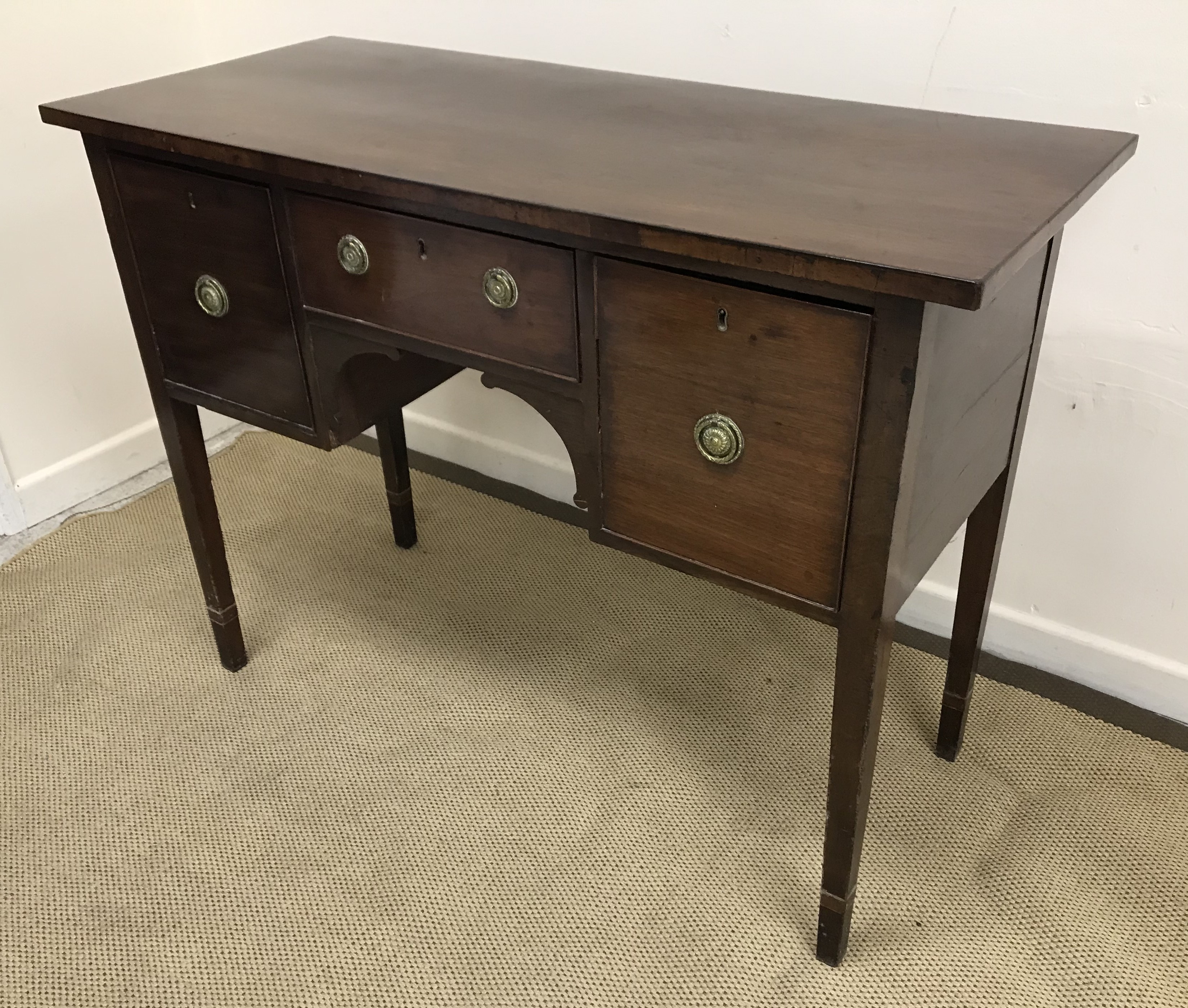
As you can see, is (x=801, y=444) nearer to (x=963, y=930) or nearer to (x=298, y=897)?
(x=963, y=930)

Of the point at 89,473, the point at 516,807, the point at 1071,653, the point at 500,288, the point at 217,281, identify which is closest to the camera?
the point at 500,288

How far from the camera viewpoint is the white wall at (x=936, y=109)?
4.33 feet

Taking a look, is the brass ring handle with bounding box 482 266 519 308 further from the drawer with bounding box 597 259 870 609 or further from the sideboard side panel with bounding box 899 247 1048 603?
the sideboard side panel with bounding box 899 247 1048 603

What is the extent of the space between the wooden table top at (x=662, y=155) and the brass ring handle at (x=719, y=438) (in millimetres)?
171

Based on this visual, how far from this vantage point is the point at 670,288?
978mm

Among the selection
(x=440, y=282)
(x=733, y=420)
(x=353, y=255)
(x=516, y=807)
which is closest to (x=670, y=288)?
(x=733, y=420)

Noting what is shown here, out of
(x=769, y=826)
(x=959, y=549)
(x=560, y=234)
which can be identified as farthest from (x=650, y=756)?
(x=560, y=234)

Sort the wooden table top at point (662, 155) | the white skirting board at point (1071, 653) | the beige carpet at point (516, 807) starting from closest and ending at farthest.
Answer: the wooden table top at point (662, 155), the beige carpet at point (516, 807), the white skirting board at point (1071, 653)

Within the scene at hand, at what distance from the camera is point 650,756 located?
1.56 meters

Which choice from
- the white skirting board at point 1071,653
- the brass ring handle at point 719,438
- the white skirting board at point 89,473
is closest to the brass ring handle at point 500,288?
the brass ring handle at point 719,438

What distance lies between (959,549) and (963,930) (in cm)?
60

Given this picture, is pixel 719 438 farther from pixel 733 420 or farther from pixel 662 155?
pixel 662 155

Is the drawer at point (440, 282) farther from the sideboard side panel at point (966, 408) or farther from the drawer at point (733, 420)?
the sideboard side panel at point (966, 408)

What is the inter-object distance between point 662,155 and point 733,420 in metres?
0.31
